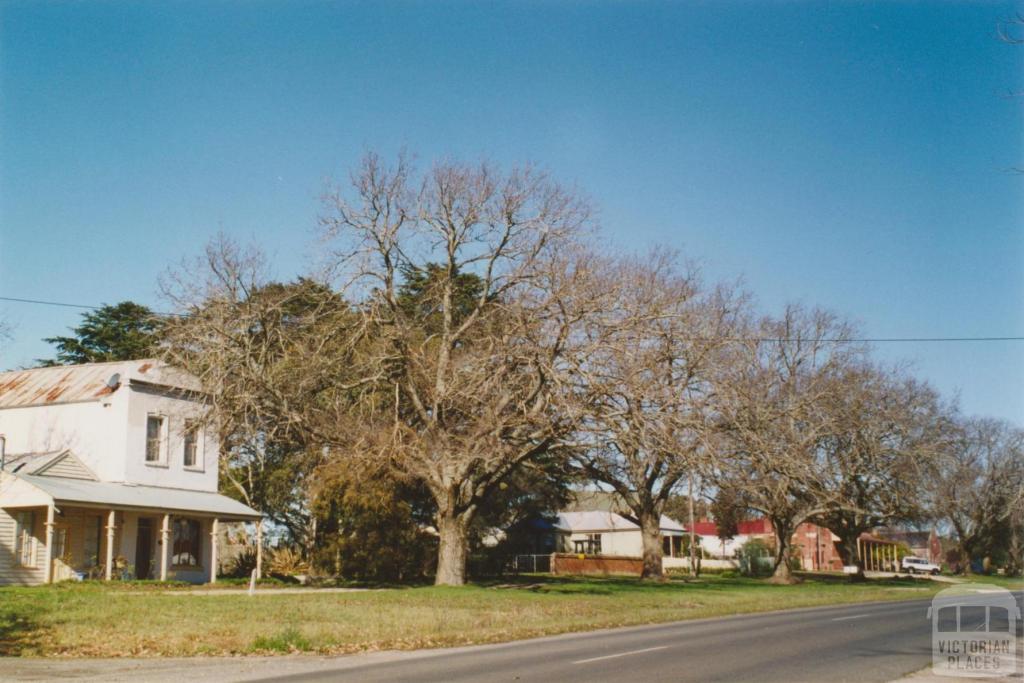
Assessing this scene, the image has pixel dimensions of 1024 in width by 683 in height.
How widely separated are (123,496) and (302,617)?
14785 mm

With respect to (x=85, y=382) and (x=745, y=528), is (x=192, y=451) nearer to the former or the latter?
(x=85, y=382)

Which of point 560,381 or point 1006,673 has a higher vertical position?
point 560,381

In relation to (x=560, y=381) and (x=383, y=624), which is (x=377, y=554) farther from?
(x=383, y=624)

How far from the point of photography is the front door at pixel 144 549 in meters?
36.1

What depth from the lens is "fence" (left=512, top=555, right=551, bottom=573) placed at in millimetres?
59106

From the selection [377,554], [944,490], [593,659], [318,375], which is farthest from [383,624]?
[944,490]

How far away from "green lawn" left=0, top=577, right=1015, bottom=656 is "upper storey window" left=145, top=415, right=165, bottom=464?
283 inches

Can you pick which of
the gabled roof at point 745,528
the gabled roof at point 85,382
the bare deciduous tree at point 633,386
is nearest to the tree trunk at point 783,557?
the bare deciduous tree at point 633,386

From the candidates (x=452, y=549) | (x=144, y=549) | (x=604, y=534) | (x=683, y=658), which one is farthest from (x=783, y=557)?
(x=683, y=658)

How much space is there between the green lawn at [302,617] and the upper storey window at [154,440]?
7196mm

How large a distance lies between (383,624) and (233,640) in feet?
12.5

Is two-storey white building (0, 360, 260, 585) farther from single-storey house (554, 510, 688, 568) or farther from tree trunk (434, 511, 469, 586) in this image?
single-storey house (554, 510, 688, 568)

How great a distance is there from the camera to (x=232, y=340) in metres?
29.8

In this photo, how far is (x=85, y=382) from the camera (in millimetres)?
36719
